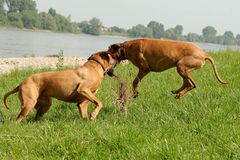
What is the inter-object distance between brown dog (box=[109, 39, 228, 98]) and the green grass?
42 centimetres

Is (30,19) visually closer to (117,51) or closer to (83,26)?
(83,26)

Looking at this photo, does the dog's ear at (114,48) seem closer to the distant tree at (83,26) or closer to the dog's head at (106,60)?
the dog's head at (106,60)

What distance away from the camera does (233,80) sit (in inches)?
379

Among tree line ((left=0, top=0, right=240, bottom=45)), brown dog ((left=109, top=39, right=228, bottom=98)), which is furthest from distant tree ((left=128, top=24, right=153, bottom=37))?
brown dog ((left=109, top=39, right=228, bottom=98))

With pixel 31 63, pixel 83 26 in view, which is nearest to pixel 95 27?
pixel 83 26

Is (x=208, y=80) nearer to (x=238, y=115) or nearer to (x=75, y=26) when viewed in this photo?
(x=238, y=115)

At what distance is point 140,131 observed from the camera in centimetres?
566

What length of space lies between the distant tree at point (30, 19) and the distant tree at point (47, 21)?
37.2 inches

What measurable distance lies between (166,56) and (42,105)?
2660mm

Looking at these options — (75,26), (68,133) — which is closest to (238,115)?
(68,133)

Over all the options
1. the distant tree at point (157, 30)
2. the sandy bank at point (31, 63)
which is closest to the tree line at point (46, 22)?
the distant tree at point (157, 30)

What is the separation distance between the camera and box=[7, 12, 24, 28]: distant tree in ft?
273

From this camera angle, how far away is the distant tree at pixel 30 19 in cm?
8257

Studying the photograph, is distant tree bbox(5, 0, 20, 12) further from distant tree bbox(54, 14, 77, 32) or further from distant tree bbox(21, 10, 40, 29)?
distant tree bbox(54, 14, 77, 32)
